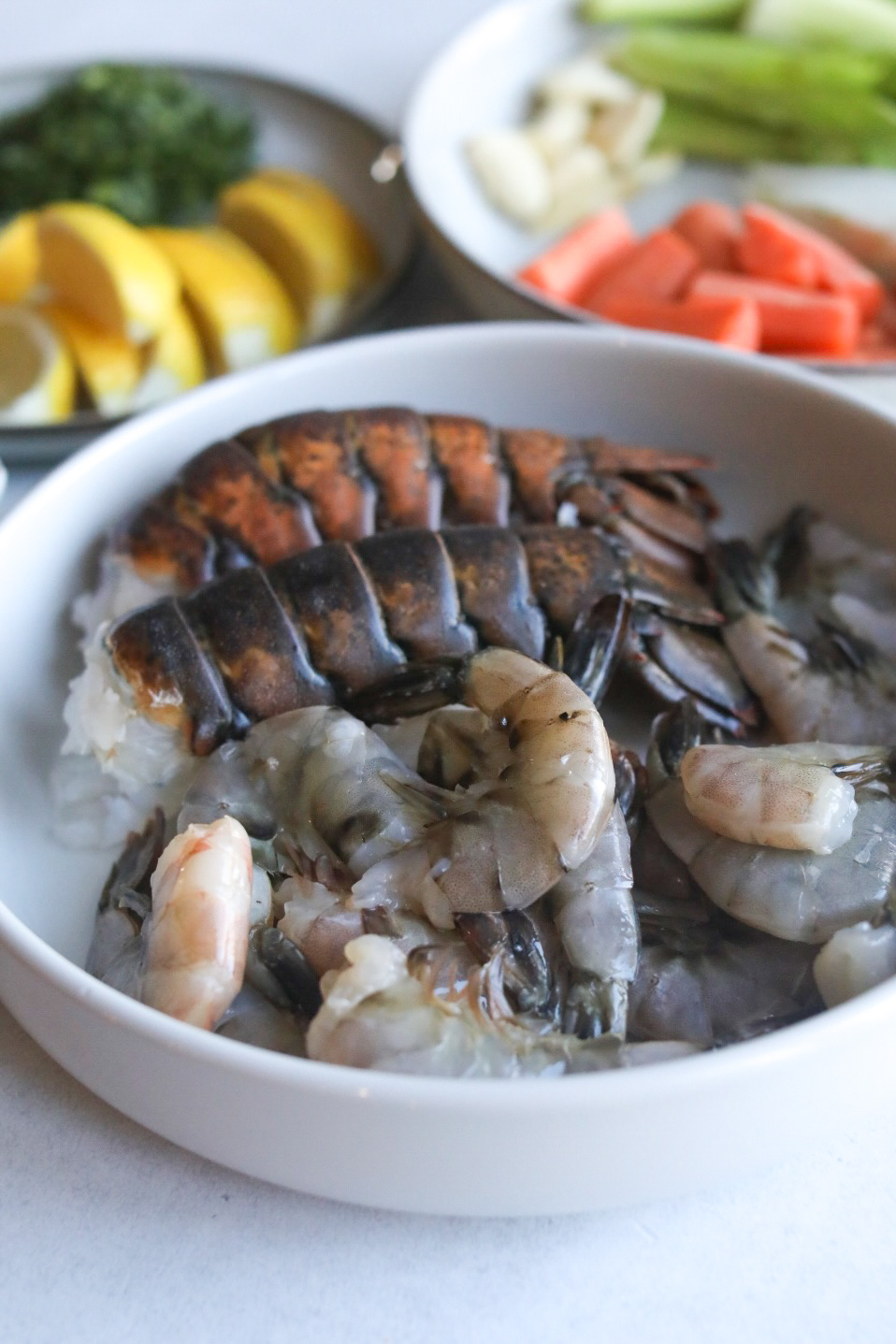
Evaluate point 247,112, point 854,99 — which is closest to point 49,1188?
point 247,112

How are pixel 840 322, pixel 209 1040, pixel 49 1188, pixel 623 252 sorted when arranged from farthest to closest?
1. pixel 623 252
2. pixel 840 322
3. pixel 49 1188
4. pixel 209 1040

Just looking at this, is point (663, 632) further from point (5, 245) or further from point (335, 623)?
point (5, 245)

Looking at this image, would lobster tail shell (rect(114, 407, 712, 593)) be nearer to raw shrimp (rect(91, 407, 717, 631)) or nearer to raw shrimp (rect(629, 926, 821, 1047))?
raw shrimp (rect(91, 407, 717, 631))

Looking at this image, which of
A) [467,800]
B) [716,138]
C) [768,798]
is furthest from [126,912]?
[716,138]

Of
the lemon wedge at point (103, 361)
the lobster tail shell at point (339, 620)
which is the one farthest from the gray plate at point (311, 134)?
the lobster tail shell at point (339, 620)

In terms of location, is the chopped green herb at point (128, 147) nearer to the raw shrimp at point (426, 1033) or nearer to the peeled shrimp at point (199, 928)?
the peeled shrimp at point (199, 928)

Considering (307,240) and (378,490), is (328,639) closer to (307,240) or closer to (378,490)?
(378,490)
